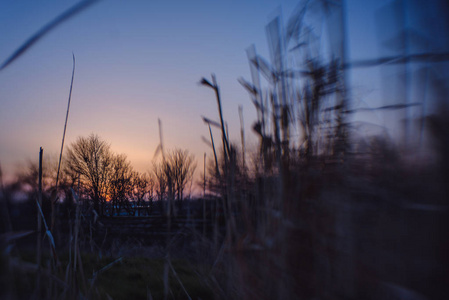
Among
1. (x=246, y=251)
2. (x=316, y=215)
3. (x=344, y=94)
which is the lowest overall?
(x=246, y=251)

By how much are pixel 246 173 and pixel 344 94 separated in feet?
1.18

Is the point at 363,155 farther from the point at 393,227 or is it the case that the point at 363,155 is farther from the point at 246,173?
the point at 246,173

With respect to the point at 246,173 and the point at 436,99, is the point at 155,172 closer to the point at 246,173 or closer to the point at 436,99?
the point at 246,173

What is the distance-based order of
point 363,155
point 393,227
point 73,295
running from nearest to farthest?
point 393,227 < point 363,155 < point 73,295

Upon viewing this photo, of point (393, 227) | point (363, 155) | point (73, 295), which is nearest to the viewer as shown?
point (393, 227)

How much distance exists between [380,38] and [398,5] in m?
0.06

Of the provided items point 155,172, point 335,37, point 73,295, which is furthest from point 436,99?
point 73,295

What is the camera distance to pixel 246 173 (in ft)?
2.76

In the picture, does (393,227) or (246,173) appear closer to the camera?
(393,227)

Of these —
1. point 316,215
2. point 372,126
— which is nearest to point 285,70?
point 372,126

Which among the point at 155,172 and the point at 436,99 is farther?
the point at 155,172

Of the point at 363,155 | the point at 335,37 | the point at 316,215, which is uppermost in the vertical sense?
the point at 335,37

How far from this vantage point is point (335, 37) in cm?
61

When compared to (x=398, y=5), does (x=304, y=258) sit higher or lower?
lower
